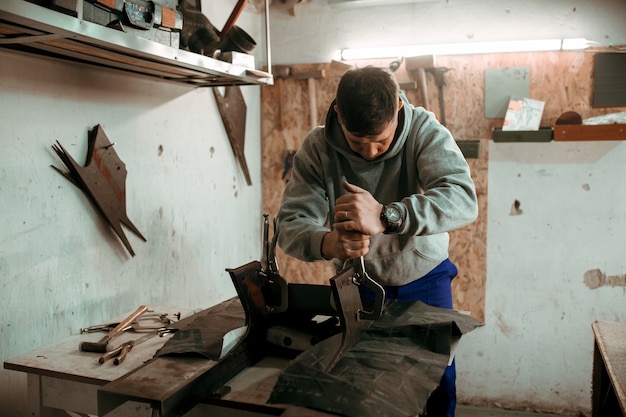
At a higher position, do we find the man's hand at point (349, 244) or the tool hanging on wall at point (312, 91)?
the tool hanging on wall at point (312, 91)

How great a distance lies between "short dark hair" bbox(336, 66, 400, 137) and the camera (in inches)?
57.7

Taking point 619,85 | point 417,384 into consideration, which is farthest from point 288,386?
point 619,85

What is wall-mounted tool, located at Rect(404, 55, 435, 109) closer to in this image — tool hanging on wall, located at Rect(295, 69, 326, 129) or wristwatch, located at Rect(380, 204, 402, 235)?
tool hanging on wall, located at Rect(295, 69, 326, 129)

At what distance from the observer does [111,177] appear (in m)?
2.03

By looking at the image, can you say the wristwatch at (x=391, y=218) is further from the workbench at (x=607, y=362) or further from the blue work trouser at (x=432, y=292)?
the workbench at (x=607, y=362)

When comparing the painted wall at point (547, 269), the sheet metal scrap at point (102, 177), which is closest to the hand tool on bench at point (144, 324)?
the sheet metal scrap at point (102, 177)

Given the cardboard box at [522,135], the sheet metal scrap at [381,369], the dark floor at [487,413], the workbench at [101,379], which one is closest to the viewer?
the sheet metal scrap at [381,369]

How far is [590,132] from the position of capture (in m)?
2.84

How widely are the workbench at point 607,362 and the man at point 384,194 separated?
0.44 meters

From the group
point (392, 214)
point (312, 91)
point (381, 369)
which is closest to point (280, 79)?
point (312, 91)

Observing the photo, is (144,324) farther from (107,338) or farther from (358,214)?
(358,214)

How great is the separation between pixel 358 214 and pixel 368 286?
185 millimetres

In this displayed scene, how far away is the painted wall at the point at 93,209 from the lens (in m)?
1.69

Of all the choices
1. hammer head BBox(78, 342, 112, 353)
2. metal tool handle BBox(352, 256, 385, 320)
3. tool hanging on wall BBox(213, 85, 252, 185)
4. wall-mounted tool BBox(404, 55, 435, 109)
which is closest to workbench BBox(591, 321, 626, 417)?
metal tool handle BBox(352, 256, 385, 320)
